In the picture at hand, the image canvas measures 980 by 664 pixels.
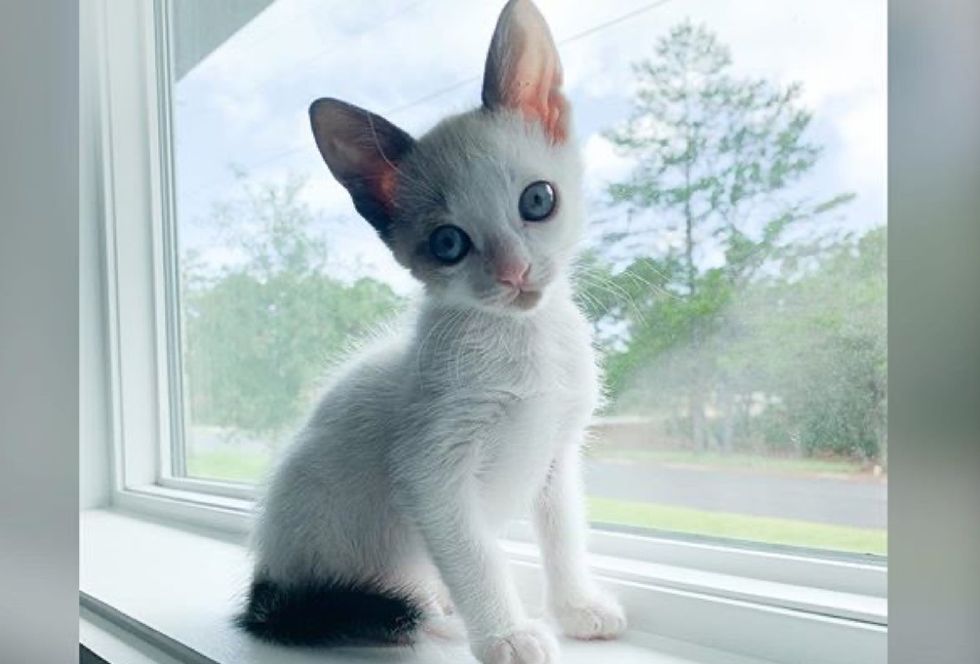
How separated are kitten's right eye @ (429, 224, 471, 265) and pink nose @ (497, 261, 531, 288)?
5cm

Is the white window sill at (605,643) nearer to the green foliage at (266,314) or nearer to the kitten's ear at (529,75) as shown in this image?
the green foliage at (266,314)

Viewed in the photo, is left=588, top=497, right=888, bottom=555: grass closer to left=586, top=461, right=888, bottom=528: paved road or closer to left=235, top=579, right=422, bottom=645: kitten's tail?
left=586, top=461, right=888, bottom=528: paved road

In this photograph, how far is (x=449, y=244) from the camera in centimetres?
73

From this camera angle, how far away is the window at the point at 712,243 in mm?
746

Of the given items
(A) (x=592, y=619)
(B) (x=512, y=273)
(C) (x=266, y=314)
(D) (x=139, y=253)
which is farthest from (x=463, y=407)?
(D) (x=139, y=253)

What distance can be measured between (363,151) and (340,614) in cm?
39

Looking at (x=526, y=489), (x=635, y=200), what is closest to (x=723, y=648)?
(x=526, y=489)

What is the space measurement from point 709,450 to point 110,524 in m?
1.02

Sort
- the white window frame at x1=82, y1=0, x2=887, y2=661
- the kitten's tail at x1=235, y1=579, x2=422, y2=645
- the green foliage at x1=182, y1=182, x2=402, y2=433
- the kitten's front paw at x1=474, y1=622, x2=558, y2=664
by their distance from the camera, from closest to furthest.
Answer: the kitten's front paw at x1=474, y1=622, x2=558, y2=664, the kitten's tail at x1=235, y1=579, x2=422, y2=645, the green foliage at x1=182, y1=182, x2=402, y2=433, the white window frame at x1=82, y1=0, x2=887, y2=661

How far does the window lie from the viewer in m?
0.75

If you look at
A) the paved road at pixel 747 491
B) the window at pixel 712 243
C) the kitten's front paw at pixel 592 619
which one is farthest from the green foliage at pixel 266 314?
the kitten's front paw at pixel 592 619

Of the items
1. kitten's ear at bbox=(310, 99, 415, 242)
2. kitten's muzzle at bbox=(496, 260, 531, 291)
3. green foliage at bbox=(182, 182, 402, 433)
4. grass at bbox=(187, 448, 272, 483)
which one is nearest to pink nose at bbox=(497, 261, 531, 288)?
kitten's muzzle at bbox=(496, 260, 531, 291)

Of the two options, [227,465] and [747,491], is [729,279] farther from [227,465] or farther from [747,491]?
[227,465]
